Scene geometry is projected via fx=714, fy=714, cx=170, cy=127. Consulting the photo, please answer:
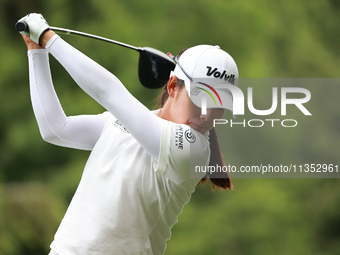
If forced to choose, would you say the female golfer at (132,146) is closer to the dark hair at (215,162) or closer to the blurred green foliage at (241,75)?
the dark hair at (215,162)

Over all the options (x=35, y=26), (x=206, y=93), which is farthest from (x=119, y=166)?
(x=35, y=26)

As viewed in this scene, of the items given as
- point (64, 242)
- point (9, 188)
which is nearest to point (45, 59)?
point (64, 242)

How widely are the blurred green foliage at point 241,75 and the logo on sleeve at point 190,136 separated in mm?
3310

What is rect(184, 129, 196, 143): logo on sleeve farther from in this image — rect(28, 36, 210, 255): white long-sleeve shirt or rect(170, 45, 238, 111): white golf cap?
rect(170, 45, 238, 111): white golf cap

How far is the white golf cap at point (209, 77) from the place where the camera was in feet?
7.13

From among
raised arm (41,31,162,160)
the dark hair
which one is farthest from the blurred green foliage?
raised arm (41,31,162,160)

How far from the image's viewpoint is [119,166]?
213 cm

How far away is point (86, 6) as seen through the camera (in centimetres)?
682

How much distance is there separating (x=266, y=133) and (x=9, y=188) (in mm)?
2074

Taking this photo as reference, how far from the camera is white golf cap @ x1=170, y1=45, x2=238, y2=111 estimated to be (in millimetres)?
2172

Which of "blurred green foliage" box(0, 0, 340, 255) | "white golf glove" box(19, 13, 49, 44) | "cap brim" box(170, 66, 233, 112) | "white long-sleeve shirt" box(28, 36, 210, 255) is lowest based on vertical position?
"white long-sleeve shirt" box(28, 36, 210, 255)

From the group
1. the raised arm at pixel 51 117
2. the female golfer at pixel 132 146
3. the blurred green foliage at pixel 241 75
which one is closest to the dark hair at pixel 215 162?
the female golfer at pixel 132 146

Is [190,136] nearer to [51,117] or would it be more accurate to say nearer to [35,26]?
[51,117]

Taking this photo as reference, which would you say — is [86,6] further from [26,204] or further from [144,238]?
[144,238]
